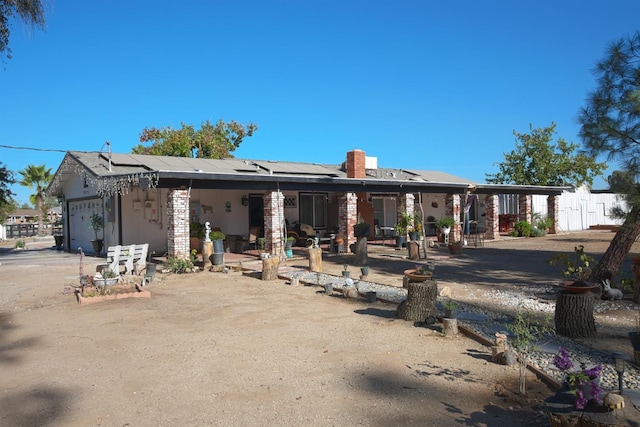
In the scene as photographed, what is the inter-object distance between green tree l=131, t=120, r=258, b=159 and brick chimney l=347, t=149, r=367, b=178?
16.4m

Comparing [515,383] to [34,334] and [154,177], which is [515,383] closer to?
[34,334]

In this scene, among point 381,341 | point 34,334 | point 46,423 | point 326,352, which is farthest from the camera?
point 34,334

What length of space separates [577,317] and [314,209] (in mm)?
15231

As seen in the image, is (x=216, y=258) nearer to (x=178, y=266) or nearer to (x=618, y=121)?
(x=178, y=266)

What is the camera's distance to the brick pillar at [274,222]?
50.5ft

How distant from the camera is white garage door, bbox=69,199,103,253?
60.5 ft

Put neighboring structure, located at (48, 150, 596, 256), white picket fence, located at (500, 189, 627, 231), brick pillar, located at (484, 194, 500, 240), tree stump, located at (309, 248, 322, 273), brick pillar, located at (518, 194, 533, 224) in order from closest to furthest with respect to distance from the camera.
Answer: tree stump, located at (309, 248, 322, 273) < neighboring structure, located at (48, 150, 596, 256) < brick pillar, located at (484, 194, 500, 240) < brick pillar, located at (518, 194, 533, 224) < white picket fence, located at (500, 189, 627, 231)

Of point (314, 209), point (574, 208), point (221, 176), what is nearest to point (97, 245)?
point (221, 176)

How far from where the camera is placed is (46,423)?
3736mm

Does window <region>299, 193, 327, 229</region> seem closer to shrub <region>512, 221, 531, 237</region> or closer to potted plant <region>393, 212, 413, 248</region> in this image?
potted plant <region>393, 212, 413, 248</region>

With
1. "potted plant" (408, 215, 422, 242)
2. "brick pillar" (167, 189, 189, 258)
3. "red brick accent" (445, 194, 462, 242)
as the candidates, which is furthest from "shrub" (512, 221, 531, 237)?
"brick pillar" (167, 189, 189, 258)

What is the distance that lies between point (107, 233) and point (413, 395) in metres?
15.6

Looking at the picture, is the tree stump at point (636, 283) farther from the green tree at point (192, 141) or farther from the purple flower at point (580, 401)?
the green tree at point (192, 141)

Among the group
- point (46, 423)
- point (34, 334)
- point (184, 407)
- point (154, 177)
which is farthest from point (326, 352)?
point (154, 177)
